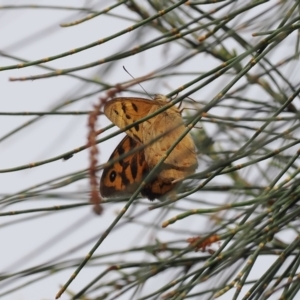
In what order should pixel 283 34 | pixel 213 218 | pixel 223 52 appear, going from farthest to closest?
pixel 223 52 < pixel 283 34 < pixel 213 218

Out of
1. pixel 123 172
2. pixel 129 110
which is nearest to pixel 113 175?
pixel 123 172

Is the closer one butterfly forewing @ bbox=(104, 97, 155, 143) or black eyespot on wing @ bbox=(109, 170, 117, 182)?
butterfly forewing @ bbox=(104, 97, 155, 143)

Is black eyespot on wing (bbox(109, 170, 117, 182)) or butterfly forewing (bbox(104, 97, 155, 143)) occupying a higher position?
butterfly forewing (bbox(104, 97, 155, 143))

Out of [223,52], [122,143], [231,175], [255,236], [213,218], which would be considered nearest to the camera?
[213,218]

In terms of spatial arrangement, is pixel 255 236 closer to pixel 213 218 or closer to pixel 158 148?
pixel 213 218

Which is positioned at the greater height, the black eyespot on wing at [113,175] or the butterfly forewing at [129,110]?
the butterfly forewing at [129,110]

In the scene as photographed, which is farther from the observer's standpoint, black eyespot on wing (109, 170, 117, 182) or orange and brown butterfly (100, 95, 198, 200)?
black eyespot on wing (109, 170, 117, 182)

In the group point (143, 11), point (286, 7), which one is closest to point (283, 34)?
point (286, 7)

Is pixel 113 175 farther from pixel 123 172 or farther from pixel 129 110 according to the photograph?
pixel 129 110
